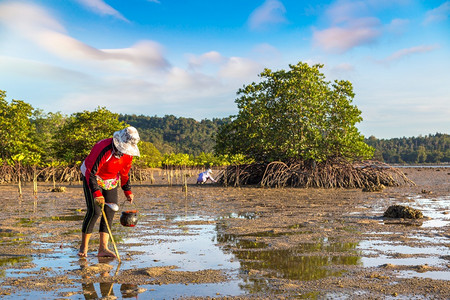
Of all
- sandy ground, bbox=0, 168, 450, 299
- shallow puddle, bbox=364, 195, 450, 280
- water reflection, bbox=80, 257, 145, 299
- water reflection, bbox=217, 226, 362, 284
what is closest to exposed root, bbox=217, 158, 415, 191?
sandy ground, bbox=0, 168, 450, 299

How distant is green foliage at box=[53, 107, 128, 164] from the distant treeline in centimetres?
5568

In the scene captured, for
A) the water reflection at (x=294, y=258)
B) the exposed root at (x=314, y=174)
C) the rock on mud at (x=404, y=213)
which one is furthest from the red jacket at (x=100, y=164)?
the exposed root at (x=314, y=174)

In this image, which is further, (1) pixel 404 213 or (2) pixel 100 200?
(1) pixel 404 213

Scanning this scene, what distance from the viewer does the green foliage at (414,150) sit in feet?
312

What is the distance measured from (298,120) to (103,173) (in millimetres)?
14032

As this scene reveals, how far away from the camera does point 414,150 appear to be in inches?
3986

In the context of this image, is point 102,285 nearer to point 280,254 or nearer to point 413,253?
point 280,254

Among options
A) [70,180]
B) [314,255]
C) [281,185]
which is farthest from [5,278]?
[70,180]

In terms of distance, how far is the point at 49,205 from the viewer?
11.8 metres

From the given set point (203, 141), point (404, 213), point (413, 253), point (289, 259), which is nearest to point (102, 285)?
point (289, 259)

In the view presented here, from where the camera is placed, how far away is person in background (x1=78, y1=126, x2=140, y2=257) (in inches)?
213

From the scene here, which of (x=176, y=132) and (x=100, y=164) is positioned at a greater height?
(x=176, y=132)

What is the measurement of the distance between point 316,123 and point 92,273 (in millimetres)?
15145

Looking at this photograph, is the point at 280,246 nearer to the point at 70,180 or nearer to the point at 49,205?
the point at 49,205
